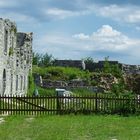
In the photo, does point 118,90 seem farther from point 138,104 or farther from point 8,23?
point 138,104

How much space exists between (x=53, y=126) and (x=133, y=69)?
4005 centimetres

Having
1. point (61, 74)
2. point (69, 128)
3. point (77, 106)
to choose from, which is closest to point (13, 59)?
point (77, 106)

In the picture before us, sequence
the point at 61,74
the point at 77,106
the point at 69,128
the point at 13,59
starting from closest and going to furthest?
the point at 69,128 < the point at 77,106 < the point at 13,59 < the point at 61,74

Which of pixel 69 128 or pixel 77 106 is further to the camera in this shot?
pixel 77 106

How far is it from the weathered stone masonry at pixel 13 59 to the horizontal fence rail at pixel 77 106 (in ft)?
22.0

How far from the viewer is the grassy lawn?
16.9 meters

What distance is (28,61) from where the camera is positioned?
46.4 meters

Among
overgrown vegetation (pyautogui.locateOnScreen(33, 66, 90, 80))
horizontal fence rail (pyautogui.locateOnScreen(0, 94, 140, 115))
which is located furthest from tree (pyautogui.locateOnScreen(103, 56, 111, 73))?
horizontal fence rail (pyautogui.locateOnScreen(0, 94, 140, 115))

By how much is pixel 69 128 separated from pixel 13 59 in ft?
62.2

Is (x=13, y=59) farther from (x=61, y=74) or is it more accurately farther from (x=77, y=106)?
(x=61, y=74)

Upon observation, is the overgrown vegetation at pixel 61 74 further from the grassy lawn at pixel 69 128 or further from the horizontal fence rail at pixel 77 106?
the grassy lawn at pixel 69 128

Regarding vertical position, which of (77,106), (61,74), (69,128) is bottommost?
(69,128)

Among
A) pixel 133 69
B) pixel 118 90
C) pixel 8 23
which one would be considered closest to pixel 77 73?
pixel 133 69

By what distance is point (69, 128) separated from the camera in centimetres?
1927
